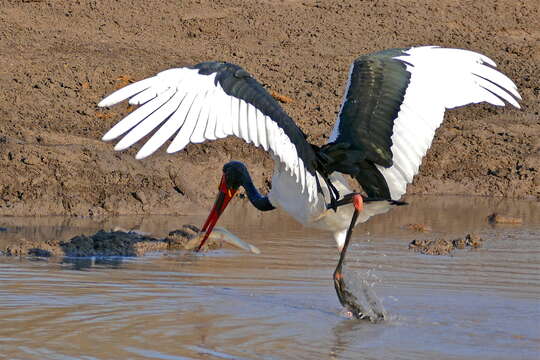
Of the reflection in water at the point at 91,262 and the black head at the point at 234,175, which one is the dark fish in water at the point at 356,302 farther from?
the reflection in water at the point at 91,262

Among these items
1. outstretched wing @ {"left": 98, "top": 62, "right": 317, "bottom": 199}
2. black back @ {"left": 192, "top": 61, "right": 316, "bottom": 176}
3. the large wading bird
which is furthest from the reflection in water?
black back @ {"left": 192, "top": 61, "right": 316, "bottom": 176}

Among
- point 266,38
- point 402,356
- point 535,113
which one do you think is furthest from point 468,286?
point 266,38

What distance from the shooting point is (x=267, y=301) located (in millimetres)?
7344

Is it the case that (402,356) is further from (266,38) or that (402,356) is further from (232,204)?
(266,38)

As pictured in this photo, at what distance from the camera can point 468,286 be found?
8.05 metres

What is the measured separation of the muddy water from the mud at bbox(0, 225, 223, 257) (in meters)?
0.21

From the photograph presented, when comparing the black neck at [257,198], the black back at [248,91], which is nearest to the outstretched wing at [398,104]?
the black neck at [257,198]

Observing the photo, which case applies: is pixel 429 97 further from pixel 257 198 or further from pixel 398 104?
pixel 257 198

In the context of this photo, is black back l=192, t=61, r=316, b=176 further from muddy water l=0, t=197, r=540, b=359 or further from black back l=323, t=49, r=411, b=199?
muddy water l=0, t=197, r=540, b=359

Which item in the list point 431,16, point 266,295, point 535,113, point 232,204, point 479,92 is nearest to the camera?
point 479,92

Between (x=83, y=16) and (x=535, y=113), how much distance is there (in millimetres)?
7395

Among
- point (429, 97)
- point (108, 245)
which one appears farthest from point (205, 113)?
point (108, 245)

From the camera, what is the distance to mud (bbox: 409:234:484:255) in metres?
9.71

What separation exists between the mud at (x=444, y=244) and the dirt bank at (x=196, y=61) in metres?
2.83
